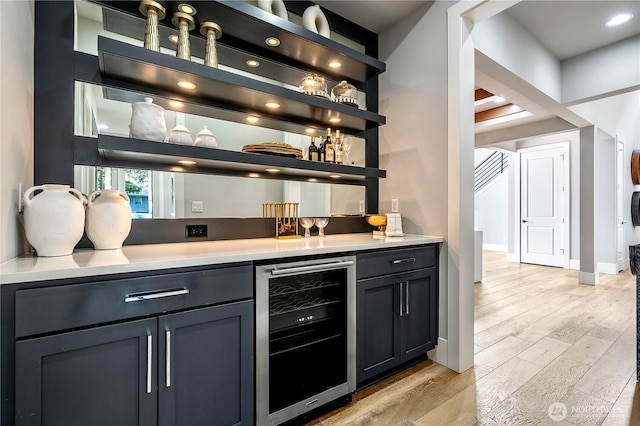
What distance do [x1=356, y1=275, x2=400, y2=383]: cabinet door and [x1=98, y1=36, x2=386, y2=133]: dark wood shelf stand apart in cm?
128

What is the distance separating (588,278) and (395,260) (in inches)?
181

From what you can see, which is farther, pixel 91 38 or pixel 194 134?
pixel 194 134

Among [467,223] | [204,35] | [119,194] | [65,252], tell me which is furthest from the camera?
[467,223]

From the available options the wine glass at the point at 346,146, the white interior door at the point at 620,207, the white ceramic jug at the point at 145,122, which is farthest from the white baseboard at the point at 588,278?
the white ceramic jug at the point at 145,122

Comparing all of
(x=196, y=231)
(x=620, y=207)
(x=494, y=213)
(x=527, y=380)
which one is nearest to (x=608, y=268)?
(x=620, y=207)

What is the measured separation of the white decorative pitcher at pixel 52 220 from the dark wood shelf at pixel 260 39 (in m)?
1.13

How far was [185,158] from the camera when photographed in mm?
1726

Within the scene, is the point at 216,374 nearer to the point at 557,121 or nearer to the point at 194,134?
the point at 194,134

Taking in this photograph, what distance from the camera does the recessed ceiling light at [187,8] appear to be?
176 centimetres

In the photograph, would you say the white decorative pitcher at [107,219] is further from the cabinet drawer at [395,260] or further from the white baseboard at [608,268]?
the white baseboard at [608,268]

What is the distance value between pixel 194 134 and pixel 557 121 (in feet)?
18.8

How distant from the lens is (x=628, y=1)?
105 inches

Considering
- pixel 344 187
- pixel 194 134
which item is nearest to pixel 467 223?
pixel 344 187

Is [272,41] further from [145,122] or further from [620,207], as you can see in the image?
[620,207]
